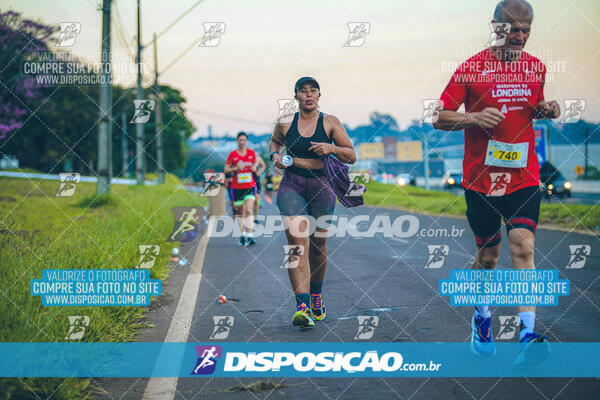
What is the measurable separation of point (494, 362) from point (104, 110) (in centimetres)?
1319

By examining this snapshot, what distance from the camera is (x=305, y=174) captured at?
230 inches

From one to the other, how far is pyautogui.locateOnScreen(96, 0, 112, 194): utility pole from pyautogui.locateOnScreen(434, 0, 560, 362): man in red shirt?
1179cm

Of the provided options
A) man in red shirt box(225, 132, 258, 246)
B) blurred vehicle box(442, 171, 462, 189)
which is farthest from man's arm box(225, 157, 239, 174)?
blurred vehicle box(442, 171, 462, 189)

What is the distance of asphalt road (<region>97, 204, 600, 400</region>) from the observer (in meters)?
4.08

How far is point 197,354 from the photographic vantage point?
500 cm

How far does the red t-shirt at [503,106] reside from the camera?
15.2 feet

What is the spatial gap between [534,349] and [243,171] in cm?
872

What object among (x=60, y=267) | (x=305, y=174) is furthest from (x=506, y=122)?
(x=60, y=267)

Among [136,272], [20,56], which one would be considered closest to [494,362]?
[136,272]

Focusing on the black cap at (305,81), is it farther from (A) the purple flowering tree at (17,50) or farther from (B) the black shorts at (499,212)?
(A) the purple flowering tree at (17,50)

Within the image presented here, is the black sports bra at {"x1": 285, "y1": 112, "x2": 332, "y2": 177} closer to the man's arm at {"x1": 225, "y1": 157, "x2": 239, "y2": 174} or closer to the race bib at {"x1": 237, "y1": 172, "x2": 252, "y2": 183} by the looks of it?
the man's arm at {"x1": 225, "y1": 157, "x2": 239, "y2": 174}

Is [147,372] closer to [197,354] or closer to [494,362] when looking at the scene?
[197,354]

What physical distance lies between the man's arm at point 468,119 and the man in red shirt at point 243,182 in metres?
7.82

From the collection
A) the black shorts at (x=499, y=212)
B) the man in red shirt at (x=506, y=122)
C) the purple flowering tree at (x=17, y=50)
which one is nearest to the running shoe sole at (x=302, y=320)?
the man in red shirt at (x=506, y=122)
